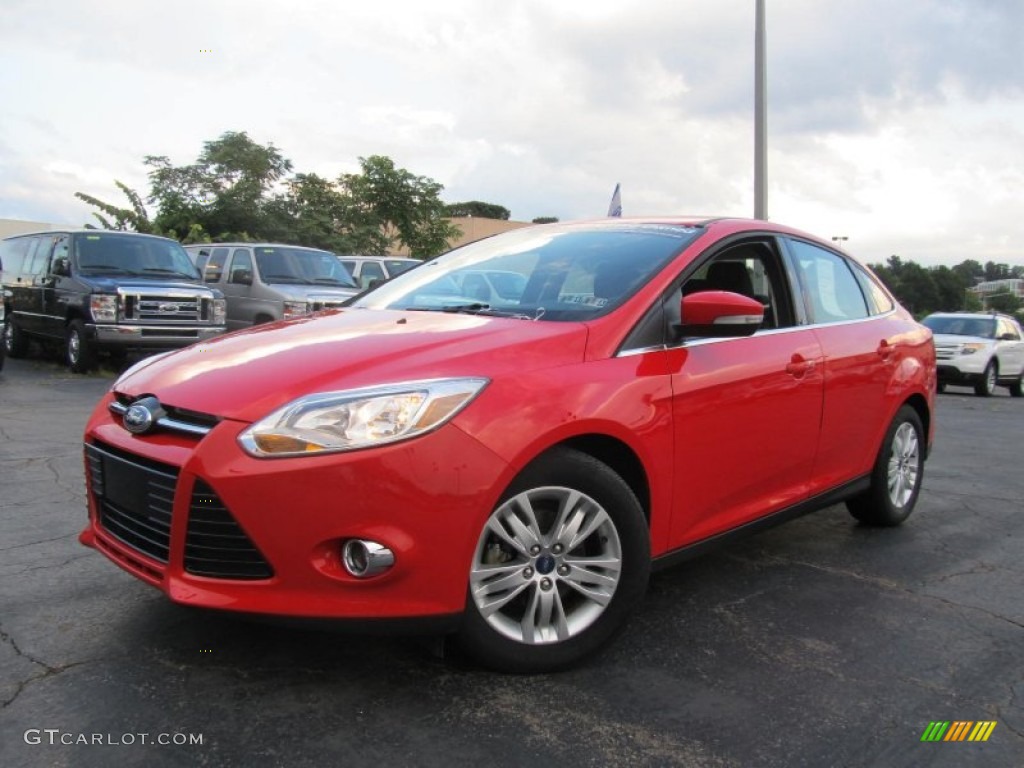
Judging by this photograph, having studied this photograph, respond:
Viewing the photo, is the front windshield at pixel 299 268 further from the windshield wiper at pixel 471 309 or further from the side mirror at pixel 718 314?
the side mirror at pixel 718 314

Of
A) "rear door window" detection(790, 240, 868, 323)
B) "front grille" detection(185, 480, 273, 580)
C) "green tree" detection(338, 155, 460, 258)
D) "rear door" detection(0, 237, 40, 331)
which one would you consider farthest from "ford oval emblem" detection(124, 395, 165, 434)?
"green tree" detection(338, 155, 460, 258)

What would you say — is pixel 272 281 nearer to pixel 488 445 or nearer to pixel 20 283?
pixel 20 283

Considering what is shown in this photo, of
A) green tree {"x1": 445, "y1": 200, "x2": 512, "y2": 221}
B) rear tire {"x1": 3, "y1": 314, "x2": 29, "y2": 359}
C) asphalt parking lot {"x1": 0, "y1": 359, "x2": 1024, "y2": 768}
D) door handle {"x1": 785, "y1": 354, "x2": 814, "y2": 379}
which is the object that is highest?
green tree {"x1": 445, "y1": 200, "x2": 512, "y2": 221}

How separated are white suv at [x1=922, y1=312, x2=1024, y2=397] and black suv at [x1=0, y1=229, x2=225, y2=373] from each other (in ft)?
43.8

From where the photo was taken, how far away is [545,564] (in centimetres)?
281

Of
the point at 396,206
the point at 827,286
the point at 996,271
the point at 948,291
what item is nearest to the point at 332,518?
the point at 827,286

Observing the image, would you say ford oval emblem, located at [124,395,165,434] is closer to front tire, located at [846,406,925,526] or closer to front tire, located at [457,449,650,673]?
front tire, located at [457,449,650,673]

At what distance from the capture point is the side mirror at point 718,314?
320cm

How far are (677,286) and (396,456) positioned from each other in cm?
148

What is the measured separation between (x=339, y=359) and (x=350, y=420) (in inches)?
13.3

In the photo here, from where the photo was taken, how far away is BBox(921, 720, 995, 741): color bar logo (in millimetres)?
2570

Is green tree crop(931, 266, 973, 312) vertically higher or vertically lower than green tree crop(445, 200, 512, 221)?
lower

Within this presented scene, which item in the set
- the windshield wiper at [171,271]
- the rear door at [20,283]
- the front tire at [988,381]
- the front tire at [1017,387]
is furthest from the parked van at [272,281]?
the front tire at [1017,387]

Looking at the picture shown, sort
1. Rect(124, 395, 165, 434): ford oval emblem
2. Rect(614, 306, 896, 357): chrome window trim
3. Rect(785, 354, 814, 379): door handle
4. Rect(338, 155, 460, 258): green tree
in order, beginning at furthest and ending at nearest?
1. Rect(338, 155, 460, 258): green tree
2. Rect(785, 354, 814, 379): door handle
3. Rect(614, 306, 896, 357): chrome window trim
4. Rect(124, 395, 165, 434): ford oval emblem
